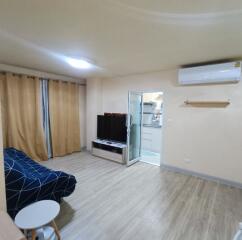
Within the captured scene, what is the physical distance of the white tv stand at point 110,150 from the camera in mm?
4133

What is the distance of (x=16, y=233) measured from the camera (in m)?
1.08

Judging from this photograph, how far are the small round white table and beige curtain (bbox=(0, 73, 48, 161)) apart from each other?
8.25ft

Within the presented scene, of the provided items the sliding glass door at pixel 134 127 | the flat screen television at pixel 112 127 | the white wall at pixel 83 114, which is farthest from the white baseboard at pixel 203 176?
the white wall at pixel 83 114

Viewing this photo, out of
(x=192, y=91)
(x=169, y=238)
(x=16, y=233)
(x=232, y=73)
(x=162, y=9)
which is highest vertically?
(x=162, y=9)

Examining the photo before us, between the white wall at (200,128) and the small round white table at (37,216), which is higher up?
the white wall at (200,128)

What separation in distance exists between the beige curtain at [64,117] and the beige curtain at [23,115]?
39 cm

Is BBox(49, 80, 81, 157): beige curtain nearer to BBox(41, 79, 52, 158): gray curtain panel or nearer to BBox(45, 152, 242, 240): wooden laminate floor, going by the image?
BBox(41, 79, 52, 158): gray curtain panel

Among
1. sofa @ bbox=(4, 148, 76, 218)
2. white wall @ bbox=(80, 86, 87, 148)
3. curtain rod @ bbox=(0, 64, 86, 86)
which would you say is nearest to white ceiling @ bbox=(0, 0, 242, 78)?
curtain rod @ bbox=(0, 64, 86, 86)

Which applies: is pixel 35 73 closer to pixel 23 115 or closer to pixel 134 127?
pixel 23 115

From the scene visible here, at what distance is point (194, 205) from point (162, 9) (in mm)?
2707

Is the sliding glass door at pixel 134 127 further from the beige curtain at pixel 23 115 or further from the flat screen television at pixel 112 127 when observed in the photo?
the beige curtain at pixel 23 115

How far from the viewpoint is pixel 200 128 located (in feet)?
11.1

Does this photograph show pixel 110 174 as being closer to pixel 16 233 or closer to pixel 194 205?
pixel 194 205

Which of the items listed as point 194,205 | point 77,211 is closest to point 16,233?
point 77,211
